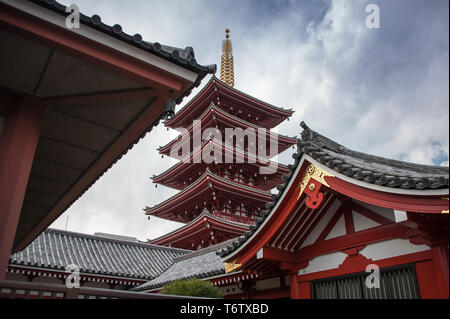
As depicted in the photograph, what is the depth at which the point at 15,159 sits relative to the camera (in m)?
4.39

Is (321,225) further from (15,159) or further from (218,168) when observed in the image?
(218,168)

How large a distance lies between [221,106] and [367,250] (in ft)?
63.6

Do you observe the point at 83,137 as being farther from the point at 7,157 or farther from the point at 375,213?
the point at 375,213

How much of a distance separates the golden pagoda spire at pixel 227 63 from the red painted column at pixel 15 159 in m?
28.7

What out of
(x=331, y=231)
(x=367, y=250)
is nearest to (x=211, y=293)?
(x=331, y=231)

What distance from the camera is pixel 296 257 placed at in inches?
294

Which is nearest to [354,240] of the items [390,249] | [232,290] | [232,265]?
[390,249]

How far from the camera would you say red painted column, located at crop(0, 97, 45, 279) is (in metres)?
4.14

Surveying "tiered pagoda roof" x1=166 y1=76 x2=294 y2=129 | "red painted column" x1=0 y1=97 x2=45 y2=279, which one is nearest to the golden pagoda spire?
"tiered pagoda roof" x1=166 y1=76 x2=294 y2=129

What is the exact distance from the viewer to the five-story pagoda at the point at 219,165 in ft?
71.2

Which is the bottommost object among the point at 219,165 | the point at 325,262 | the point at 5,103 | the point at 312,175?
the point at 325,262

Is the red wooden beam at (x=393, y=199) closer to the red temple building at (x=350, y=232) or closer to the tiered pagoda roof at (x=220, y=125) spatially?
the red temple building at (x=350, y=232)

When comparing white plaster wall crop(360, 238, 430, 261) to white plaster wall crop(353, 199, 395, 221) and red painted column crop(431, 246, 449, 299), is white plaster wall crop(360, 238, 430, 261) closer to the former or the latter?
red painted column crop(431, 246, 449, 299)

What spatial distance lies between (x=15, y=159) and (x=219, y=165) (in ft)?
62.9
